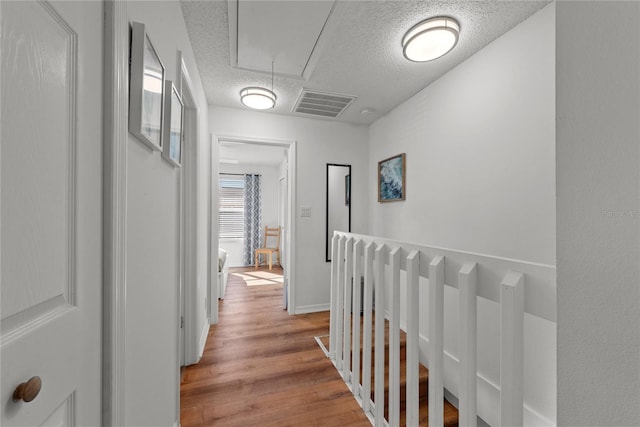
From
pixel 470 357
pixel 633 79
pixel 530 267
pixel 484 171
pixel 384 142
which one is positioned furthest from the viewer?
pixel 384 142

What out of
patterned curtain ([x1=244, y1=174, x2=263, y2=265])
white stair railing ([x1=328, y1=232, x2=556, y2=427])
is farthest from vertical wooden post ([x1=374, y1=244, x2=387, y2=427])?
patterned curtain ([x1=244, y1=174, x2=263, y2=265])

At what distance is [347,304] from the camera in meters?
1.82

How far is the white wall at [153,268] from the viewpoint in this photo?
33.9 inches

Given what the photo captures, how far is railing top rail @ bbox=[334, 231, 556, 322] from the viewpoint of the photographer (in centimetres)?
69

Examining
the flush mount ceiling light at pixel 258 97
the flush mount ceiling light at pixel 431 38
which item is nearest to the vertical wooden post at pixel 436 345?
the flush mount ceiling light at pixel 431 38

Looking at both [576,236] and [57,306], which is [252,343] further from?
[576,236]

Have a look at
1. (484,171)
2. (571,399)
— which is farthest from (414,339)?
(484,171)

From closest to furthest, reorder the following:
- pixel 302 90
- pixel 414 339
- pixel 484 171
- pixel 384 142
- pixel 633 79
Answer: pixel 633 79
pixel 414 339
pixel 484 171
pixel 302 90
pixel 384 142

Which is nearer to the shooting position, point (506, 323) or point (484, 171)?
point (506, 323)

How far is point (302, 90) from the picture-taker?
8.34 feet

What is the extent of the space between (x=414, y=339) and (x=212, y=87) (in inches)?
103

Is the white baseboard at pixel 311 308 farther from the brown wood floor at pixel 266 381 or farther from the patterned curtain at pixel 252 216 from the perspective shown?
the patterned curtain at pixel 252 216

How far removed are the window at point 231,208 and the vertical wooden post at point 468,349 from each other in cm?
564

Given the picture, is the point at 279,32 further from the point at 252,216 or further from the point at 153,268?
the point at 252,216
